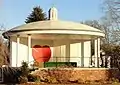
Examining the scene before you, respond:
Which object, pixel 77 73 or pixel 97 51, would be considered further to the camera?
pixel 97 51

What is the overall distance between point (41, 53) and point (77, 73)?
7.39m

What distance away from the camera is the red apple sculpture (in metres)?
34.4

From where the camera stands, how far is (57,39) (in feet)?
118

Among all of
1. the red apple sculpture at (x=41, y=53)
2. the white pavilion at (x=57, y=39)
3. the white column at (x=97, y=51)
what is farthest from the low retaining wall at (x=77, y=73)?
the red apple sculpture at (x=41, y=53)

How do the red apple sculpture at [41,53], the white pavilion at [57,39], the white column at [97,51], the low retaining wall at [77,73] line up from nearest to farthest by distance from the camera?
the low retaining wall at [77,73] → the white pavilion at [57,39] → the white column at [97,51] → the red apple sculpture at [41,53]

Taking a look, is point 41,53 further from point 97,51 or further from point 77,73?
point 77,73

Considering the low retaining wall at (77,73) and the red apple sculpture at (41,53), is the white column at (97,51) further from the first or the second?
the red apple sculpture at (41,53)

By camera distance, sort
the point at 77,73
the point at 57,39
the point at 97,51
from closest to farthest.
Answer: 1. the point at 77,73
2. the point at 97,51
3. the point at 57,39

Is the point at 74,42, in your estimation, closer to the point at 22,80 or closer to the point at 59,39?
the point at 59,39

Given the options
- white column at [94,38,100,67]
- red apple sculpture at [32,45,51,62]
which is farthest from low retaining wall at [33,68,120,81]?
red apple sculpture at [32,45,51,62]

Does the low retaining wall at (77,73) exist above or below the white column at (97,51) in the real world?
below

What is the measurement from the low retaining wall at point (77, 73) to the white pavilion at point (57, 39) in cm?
299

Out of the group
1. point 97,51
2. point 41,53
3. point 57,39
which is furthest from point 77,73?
point 57,39

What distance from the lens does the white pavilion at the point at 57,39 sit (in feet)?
98.6
